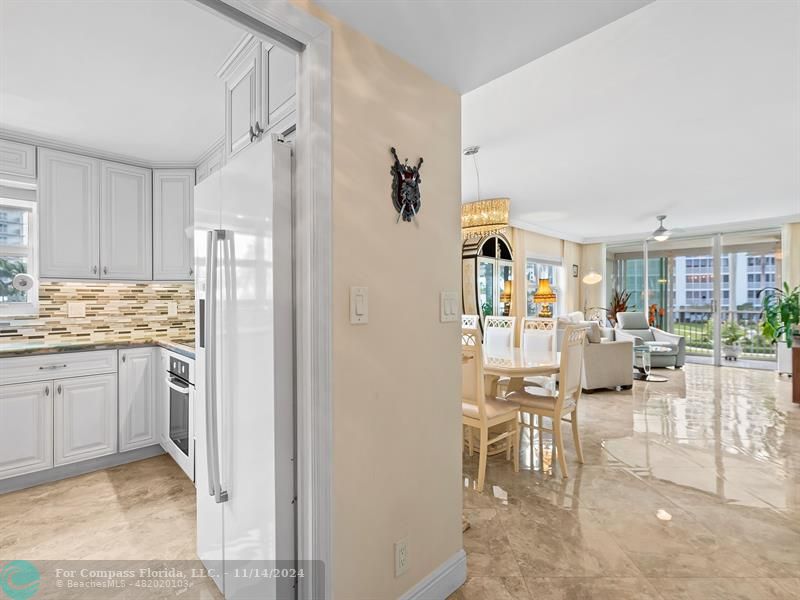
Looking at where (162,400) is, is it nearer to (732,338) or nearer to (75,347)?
(75,347)

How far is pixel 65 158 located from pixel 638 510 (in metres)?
4.67

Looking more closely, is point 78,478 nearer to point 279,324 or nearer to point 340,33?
point 279,324

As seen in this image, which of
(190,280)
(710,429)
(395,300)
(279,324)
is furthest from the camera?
(710,429)

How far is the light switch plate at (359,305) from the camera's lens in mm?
1383

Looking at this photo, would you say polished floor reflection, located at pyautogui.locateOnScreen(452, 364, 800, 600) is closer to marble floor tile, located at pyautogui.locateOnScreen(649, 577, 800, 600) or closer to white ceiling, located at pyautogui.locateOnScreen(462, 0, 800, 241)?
marble floor tile, located at pyautogui.locateOnScreen(649, 577, 800, 600)

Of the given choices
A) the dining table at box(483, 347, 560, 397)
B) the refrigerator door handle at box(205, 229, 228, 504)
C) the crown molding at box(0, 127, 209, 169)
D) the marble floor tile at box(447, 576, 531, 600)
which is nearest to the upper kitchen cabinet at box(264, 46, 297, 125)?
the refrigerator door handle at box(205, 229, 228, 504)

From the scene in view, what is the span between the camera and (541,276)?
823 centimetres

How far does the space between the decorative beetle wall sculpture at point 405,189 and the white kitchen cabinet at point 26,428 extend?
2834 millimetres

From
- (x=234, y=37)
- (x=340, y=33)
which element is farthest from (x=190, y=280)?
(x=340, y=33)

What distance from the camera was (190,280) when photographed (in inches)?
140

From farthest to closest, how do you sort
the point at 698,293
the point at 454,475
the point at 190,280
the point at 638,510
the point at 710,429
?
the point at 698,293, the point at 710,429, the point at 190,280, the point at 638,510, the point at 454,475

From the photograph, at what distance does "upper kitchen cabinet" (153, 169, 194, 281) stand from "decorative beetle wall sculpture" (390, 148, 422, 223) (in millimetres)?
2628

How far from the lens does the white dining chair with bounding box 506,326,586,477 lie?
2.81 metres

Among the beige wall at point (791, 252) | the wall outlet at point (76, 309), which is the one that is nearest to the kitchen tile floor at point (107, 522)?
the wall outlet at point (76, 309)
